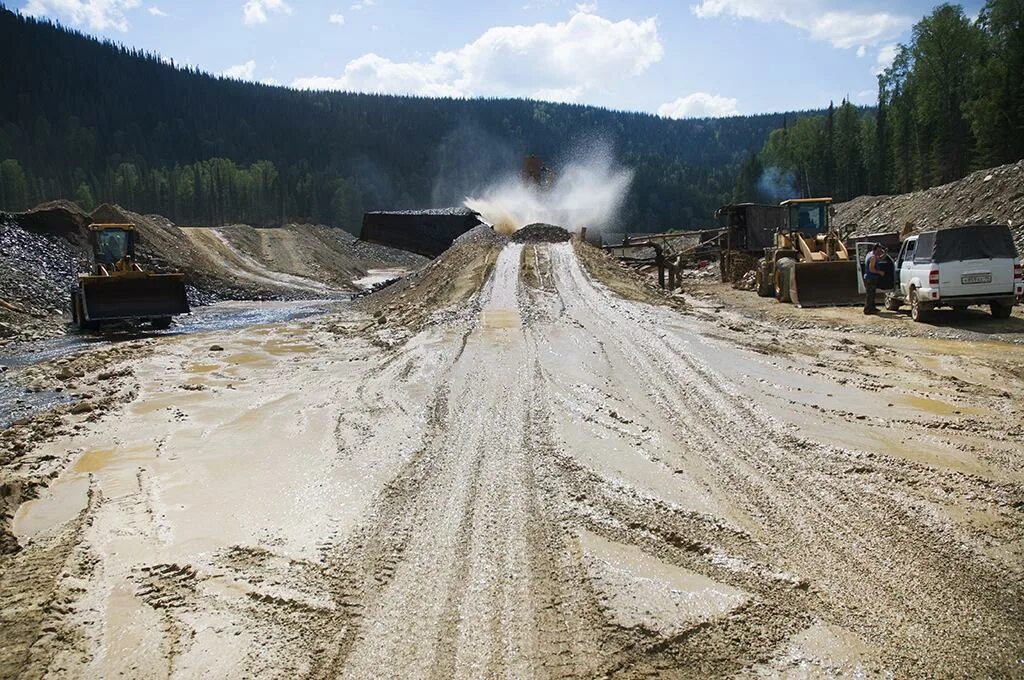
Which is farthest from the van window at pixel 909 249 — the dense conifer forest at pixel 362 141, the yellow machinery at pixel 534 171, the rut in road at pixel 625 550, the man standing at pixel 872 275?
the dense conifer forest at pixel 362 141

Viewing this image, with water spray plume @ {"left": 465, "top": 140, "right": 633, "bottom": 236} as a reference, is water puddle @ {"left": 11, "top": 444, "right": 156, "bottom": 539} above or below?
below

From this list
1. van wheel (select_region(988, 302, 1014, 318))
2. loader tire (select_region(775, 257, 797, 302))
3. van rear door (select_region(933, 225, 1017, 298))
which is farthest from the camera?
loader tire (select_region(775, 257, 797, 302))

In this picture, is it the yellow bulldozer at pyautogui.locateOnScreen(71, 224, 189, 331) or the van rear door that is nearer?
the van rear door

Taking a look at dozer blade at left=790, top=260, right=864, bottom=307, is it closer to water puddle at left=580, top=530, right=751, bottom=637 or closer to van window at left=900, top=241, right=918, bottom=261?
van window at left=900, top=241, right=918, bottom=261

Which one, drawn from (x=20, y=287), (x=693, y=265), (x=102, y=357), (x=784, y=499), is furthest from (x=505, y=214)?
(x=784, y=499)

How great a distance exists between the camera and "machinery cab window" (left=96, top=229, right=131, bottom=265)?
22000 mm

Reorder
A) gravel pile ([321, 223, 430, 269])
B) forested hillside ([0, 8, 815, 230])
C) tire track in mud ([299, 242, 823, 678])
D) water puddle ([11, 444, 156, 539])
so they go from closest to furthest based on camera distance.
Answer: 1. tire track in mud ([299, 242, 823, 678])
2. water puddle ([11, 444, 156, 539])
3. gravel pile ([321, 223, 430, 269])
4. forested hillside ([0, 8, 815, 230])

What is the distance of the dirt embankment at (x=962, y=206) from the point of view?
82.1 ft

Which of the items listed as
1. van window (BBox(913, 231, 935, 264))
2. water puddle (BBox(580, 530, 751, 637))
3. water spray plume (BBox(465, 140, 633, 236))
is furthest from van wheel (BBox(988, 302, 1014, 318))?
water spray plume (BBox(465, 140, 633, 236))

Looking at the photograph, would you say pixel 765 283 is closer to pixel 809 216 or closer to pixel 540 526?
pixel 809 216

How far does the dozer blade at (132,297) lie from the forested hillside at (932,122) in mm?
48172

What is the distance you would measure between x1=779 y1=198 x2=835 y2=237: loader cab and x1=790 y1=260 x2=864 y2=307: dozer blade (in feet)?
14.7

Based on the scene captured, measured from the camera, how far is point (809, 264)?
18.1 metres

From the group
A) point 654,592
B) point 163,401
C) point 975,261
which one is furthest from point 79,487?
point 975,261
